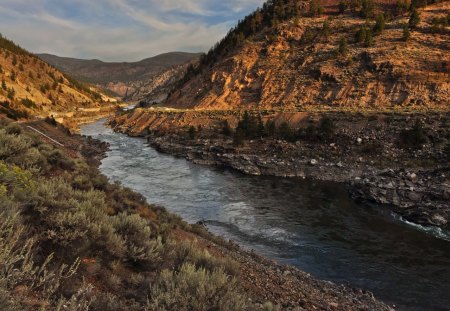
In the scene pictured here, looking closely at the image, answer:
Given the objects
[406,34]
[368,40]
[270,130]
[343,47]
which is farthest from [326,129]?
[406,34]

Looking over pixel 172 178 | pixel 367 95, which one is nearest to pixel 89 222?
pixel 172 178

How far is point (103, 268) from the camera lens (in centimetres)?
643

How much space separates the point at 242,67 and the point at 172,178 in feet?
127

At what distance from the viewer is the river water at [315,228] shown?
12930 mm

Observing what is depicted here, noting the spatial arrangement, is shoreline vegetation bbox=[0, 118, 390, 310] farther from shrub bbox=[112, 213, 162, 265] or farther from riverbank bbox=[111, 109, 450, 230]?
riverbank bbox=[111, 109, 450, 230]

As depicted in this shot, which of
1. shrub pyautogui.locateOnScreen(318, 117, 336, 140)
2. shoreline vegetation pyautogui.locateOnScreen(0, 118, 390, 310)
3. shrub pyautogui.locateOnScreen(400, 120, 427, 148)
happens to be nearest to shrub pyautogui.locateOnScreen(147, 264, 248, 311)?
shoreline vegetation pyautogui.locateOnScreen(0, 118, 390, 310)

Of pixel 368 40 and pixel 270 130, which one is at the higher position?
pixel 368 40

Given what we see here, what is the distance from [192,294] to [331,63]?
176 feet

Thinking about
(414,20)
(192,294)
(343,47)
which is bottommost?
(192,294)

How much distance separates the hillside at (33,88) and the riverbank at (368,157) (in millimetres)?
36225

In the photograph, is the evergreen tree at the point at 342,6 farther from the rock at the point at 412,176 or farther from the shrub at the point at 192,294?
the shrub at the point at 192,294

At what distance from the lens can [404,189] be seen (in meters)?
23.1

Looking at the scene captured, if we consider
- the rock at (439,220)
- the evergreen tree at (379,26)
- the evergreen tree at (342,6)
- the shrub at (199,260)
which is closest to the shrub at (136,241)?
the shrub at (199,260)

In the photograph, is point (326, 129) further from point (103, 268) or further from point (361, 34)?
point (103, 268)
